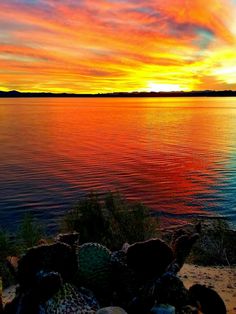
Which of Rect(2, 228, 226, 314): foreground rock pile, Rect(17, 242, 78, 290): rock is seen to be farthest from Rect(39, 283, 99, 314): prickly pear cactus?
Rect(17, 242, 78, 290): rock

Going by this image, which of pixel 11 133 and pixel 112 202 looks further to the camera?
pixel 11 133

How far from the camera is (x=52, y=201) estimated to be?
36.1m

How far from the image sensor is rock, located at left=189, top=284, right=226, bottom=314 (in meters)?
4.73

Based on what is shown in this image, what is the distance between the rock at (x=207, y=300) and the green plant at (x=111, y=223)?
11.7 m

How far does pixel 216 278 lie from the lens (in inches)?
501

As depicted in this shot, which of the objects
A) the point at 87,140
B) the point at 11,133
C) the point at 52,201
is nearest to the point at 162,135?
the point at 87,140

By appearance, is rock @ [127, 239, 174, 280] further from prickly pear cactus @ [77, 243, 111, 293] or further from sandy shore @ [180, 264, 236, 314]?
sandy shore @ [180, 264, 236, 314]

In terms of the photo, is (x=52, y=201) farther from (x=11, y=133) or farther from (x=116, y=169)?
(x=11, y=133)

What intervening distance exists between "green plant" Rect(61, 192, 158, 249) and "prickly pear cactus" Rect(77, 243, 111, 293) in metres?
11.7

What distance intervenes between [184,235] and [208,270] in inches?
365

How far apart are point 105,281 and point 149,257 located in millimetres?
627

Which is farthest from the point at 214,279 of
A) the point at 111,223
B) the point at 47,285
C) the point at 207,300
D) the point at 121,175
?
the point at 121,175

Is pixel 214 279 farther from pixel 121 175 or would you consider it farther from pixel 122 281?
pixel 121 175

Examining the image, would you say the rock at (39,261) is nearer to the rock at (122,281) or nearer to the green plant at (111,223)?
the rock at (122,281)
